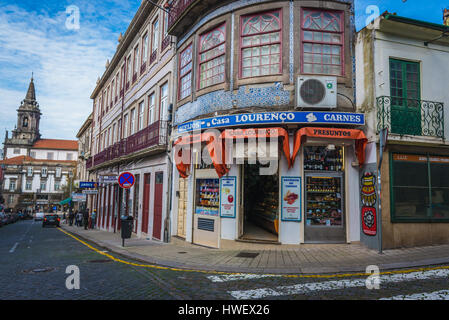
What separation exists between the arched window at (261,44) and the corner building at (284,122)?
0.03 m

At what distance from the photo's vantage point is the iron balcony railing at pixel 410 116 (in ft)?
31.9

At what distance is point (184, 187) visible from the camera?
1391 cm

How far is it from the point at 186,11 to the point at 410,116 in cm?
914

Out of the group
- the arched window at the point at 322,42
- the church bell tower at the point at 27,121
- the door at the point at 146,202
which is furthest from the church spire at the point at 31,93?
the arched window at the point at 322,42

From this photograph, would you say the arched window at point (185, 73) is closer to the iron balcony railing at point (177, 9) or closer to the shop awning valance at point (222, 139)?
the iron balcony railing at point (177, 9)

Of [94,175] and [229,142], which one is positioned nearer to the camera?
[229,142]

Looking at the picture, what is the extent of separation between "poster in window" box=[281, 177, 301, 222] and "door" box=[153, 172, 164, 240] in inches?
280

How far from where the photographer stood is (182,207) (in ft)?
45.7

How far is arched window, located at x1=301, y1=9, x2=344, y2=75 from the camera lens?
35.0 ft

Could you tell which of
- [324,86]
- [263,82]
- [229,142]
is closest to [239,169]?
[229,142]

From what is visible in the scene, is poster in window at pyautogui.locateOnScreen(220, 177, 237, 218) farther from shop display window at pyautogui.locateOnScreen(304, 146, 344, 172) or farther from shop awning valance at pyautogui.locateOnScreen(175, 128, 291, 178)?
shop display window at pyautogui.locateOnScreen(304, 146, 344, 172)

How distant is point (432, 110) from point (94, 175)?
30.6 metres

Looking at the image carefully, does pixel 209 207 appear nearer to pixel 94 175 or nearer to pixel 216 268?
pixel 216 268

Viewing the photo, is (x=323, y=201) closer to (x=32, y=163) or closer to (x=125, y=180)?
(x=125, y=180)
